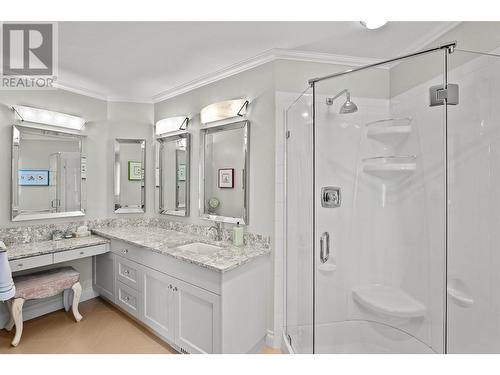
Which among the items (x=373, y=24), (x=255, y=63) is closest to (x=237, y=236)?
(x=255, y=63)

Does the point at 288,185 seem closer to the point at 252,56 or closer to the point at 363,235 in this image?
the point at 363,235

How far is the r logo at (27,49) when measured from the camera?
1698 mm

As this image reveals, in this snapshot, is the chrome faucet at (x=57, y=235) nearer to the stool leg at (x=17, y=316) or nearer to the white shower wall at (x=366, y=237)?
the stool leg at (x=17, y=316)

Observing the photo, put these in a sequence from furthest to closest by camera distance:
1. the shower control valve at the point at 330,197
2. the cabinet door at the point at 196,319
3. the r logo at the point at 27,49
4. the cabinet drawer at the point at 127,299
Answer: the cabinet drawer at the point at 127,299
the shower control valve at the point at 330,197
the r logo at the point at 27,49
the cabinet door at the point at 196,319

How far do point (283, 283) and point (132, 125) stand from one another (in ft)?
8.50

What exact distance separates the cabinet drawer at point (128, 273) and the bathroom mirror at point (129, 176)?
0.75m

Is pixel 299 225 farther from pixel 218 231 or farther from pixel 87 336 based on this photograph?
pixel 87 336

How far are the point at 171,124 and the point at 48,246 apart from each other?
67.0 inches

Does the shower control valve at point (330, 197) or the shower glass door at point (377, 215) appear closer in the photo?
the shower glass door at point (377, 215)

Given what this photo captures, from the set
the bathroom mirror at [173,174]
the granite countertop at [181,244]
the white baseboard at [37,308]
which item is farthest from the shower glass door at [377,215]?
the white baseboard at [37,308]

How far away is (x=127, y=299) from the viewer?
2.30 meters

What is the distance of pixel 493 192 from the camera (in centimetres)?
137

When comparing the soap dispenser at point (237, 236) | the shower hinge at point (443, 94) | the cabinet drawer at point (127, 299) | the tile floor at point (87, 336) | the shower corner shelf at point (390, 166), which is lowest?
the tile floor at point (87, 336)

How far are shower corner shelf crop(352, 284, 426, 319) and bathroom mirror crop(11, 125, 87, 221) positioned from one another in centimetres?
302
